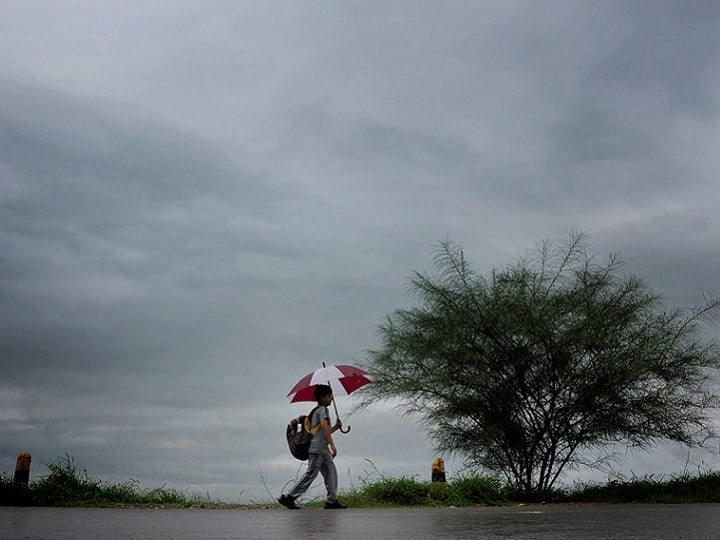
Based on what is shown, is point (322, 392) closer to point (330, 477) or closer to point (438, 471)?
point (330, 477)

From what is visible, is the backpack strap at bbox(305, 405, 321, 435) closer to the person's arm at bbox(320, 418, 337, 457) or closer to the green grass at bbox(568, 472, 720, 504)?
the person's arm at bbox(320, 418, 337, 457)

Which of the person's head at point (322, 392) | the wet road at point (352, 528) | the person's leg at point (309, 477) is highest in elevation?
the person's head at point (322, 392)

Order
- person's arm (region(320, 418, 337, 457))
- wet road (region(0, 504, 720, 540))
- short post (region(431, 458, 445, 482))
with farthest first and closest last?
1. short post (region(431, 458, 445, 482))
2. person's arm (region(320, 418, 337, 457))
3. wet road (region(0, 504, 720, 540))

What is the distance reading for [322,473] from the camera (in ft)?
44.2

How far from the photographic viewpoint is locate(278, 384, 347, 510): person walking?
13.3m

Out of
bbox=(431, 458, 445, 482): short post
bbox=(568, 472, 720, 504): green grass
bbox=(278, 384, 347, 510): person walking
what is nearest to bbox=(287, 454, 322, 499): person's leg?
bbox=(278, 384, 347, 510): person walking

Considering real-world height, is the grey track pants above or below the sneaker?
above

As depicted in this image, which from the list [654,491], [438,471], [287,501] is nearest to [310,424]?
[287,501]

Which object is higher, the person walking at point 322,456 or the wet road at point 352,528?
the person walking at point 322,456

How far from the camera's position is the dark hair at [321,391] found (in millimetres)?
13570

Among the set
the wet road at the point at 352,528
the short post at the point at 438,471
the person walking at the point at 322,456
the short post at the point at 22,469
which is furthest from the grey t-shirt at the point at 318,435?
the short post at the point at 22,469

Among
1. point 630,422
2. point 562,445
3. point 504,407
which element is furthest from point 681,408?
point 504,407

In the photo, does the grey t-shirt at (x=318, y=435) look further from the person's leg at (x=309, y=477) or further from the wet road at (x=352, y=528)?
the wet road at (x=352, y=528)

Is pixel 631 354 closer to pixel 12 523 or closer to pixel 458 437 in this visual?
pixel 458 437
